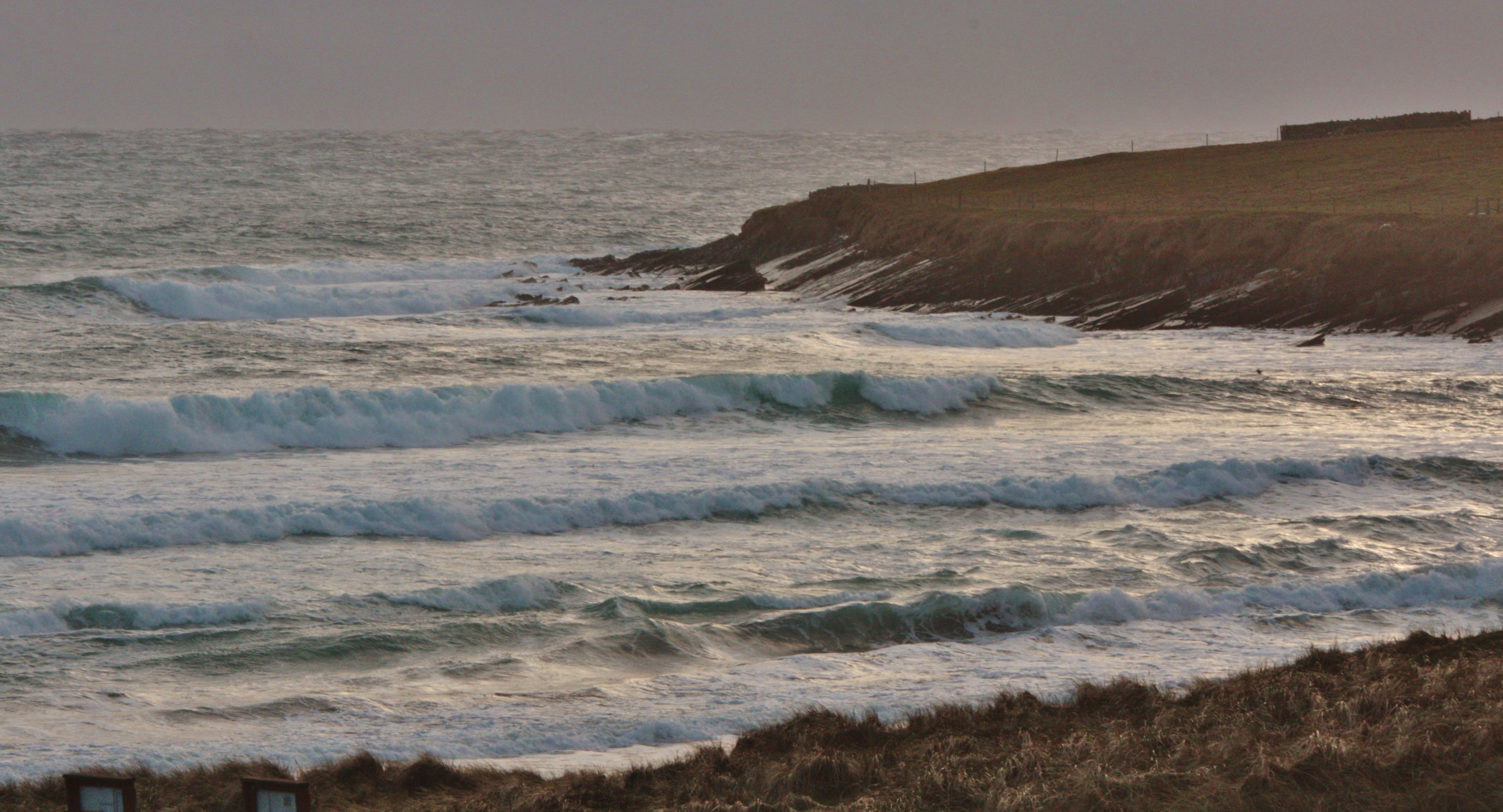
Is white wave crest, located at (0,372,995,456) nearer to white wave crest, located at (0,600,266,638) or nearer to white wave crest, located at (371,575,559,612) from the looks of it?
white wave crest, located at (371,575,559,612)

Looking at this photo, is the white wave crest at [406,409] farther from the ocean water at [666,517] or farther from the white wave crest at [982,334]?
the white wave crest at [982,334]

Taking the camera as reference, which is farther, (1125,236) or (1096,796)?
(1125,236)

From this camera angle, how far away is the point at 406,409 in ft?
88.3

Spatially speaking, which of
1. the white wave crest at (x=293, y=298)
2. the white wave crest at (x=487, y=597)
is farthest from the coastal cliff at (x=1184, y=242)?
the white wave crest at (x=487, y=597)

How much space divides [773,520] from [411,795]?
10696mm

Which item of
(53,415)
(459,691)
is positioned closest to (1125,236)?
(53,415)

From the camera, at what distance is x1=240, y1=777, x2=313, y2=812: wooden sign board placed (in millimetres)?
6273

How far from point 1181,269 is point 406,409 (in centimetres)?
2586

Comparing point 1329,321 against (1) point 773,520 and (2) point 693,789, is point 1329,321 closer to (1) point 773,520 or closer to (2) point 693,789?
(1) point 773,520

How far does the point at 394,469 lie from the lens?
2255 cm

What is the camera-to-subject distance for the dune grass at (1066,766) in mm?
7816

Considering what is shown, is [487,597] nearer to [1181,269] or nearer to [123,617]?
[123,617]

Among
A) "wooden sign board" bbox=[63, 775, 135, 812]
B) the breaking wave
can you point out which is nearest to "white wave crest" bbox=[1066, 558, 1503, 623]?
the breaking wave

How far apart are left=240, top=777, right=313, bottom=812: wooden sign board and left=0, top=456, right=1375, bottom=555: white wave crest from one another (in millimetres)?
12077
